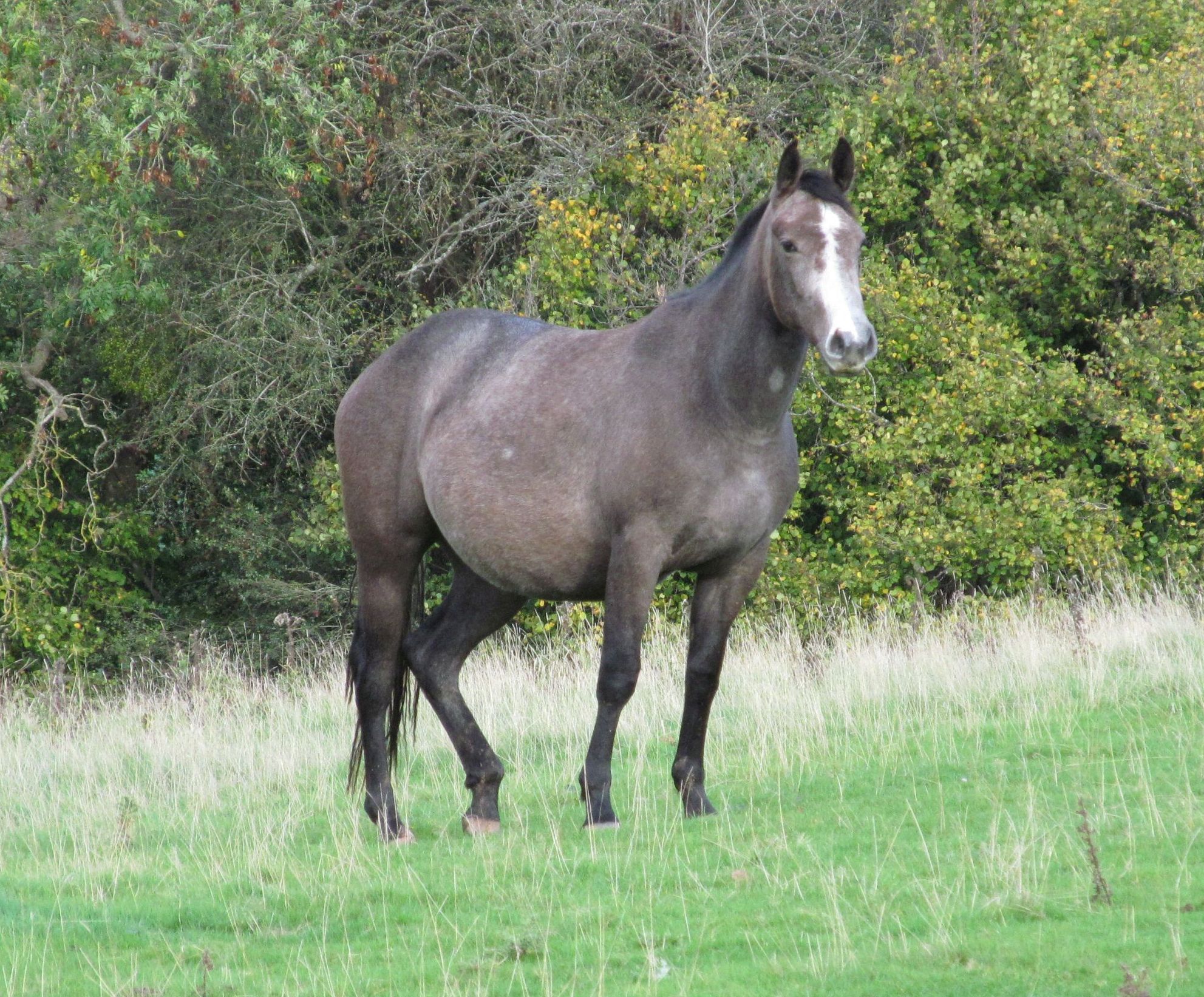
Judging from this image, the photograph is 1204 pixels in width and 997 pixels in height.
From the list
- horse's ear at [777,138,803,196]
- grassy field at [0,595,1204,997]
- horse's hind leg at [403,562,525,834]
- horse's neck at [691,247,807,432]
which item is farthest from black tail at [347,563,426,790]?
horse's ear at [777,138,803,196]

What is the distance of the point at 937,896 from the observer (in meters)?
4.34

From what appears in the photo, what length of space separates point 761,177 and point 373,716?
1041 centimetres

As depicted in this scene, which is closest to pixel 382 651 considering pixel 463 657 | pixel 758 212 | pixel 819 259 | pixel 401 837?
pixel 463 657

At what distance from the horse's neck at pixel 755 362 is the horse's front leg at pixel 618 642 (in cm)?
63

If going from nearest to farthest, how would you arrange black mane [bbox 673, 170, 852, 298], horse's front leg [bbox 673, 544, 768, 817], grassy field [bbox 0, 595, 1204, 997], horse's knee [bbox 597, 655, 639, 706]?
grassy field [bbox 0, 595, 1204, 997]
black mane [bbox 673, 170, 852, 298]
horse's knee [bbox 597, 655, 639, 706]
horse's front leg [bbox 673, 544, 768, 817]

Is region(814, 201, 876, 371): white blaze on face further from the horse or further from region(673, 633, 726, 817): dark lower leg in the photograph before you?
region(673, 633, 726, 817): dark lower leg

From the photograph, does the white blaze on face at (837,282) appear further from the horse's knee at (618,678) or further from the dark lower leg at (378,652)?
the dark lower leg at (378,652)

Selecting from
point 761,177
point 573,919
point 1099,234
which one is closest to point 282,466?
point 761,177

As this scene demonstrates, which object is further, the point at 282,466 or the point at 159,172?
the point at 282,466

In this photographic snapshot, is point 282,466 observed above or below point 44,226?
below

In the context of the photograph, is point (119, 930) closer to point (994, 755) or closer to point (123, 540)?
point (994, 755)

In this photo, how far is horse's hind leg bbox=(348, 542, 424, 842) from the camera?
676 cm

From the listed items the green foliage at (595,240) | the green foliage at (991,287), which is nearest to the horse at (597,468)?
the green foliage at (991,287)

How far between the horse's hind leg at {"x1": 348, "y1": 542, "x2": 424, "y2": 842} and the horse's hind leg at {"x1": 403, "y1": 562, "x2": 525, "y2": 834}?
0.35ft
